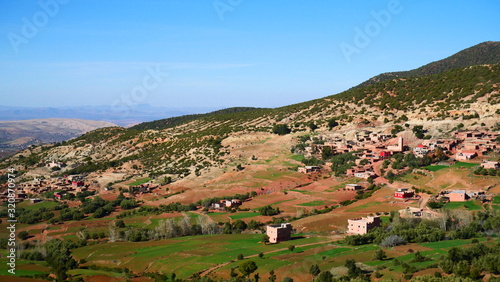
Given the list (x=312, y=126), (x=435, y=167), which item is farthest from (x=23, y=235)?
(x=312, y=126)

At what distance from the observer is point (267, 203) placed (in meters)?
56.1

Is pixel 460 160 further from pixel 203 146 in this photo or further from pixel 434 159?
pixel 203 146

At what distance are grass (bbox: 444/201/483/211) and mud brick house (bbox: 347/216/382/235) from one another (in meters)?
6.83

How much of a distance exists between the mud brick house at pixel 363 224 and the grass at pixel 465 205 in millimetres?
6826

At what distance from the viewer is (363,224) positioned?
41.9 metres

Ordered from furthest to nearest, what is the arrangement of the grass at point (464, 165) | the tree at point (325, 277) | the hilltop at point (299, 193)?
1. the grass at point (464, 165)
2. the hilltop at point (299, 193)
3. the tree at point (325, 277)

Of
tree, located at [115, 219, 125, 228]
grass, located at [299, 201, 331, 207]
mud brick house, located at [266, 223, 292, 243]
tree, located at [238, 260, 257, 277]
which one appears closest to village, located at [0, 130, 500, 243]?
mud brick house, located at [266, 223, 292, 243]

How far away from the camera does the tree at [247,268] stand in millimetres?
33312

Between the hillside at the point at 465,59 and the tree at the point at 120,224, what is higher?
the hillside at the point at 465,59

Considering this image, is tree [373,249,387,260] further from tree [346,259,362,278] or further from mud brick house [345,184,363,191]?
mud brick house [345,184,363,191]

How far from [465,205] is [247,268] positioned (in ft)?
73.4

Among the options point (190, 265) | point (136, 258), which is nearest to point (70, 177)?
point (136, 258)

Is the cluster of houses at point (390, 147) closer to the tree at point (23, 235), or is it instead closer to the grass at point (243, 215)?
the grass at point (243, 215)

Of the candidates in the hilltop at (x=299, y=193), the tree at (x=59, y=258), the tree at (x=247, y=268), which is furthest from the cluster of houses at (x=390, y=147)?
the tree at (x=59, y=258)
